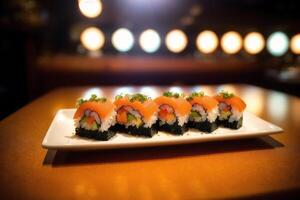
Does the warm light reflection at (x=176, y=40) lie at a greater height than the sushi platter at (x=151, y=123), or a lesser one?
greater

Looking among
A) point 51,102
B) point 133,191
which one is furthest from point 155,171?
point 51,102

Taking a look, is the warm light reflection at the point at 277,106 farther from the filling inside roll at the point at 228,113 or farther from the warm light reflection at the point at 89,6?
the warm light reflection at the point at 89,6

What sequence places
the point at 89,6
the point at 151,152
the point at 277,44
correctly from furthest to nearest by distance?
the point at 277,44 → the point at 89,6 → the point at 151,152

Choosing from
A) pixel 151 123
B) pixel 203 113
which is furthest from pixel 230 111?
pixel 151 123

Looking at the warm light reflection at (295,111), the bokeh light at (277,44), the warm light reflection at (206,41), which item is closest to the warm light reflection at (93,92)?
the warm light reflection at (295,111)

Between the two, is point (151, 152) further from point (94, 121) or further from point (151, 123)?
point (94, 121)

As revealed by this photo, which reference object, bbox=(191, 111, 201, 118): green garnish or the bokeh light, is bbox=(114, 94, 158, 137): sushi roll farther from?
the bokeh light
